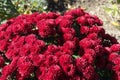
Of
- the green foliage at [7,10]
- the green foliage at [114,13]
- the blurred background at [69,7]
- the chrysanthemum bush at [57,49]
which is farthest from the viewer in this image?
the green foliage at [114,13]

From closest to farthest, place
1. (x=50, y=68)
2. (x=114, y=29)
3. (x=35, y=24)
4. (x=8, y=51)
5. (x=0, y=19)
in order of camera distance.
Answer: (x=50, y=68) < (x=8, y=51) < (x=35, y=24) < (x=0, y=19) < (x=114, y=29)

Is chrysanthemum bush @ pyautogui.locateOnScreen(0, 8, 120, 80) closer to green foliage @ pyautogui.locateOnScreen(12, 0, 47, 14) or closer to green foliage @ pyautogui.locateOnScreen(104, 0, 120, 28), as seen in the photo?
green foliage @ pyautogui.locateOnScreen(104, 0, 120, 28)

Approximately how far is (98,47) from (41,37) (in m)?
0.71

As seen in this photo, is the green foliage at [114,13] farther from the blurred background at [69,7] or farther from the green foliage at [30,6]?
the green foliage at [30,6]

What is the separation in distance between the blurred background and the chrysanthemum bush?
7.46ft

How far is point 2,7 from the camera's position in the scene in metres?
7.32

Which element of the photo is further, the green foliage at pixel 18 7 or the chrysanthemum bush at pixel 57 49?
the green foliage at pixel 18 7

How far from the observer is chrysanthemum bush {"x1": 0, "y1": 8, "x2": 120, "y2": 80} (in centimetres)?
429

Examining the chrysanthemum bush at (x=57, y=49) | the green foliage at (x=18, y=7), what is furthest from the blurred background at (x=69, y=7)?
the chrysanthemum bush at (x=57, y=49)

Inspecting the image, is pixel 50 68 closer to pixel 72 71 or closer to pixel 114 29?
pixel 72 71

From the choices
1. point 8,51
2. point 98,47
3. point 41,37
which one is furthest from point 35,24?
point 98,47

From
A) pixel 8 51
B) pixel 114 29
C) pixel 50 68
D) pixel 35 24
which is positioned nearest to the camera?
pixel 50 68

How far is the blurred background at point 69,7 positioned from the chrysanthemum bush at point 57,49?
2.27m

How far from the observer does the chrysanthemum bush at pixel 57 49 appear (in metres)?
4.29
